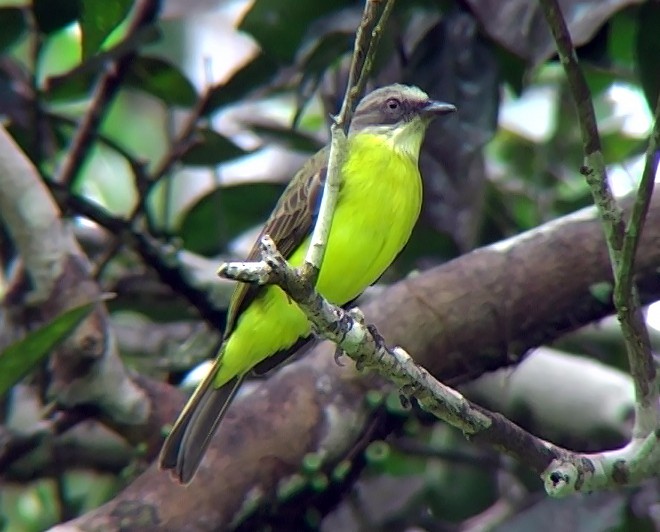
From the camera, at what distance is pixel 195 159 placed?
4598 millimetres

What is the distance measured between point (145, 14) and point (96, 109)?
0.39 metres

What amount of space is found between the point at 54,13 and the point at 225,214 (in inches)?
39.0

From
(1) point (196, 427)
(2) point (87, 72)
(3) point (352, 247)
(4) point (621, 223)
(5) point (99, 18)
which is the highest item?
(4) point (621, 223)

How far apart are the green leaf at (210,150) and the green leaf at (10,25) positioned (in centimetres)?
70

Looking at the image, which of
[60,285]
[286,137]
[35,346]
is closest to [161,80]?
[286,137]

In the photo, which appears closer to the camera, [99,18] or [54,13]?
[99,18]

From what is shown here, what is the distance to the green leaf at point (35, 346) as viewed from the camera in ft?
11.3

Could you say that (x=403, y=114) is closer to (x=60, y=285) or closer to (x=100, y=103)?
(x=100, y=103)

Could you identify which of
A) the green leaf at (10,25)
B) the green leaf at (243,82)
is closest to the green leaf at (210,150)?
the green leaf at (243,82)

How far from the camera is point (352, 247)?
3.64 m

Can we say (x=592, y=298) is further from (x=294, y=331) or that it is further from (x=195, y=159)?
(x=195, y=159)

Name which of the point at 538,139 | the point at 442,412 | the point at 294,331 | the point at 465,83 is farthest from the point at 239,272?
the point at 538,139

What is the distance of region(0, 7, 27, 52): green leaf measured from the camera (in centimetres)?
437

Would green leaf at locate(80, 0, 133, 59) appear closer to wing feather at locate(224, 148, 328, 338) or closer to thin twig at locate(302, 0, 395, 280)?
wing feather at locate(224, 148, 328, 338)
